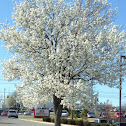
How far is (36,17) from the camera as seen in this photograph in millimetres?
17469

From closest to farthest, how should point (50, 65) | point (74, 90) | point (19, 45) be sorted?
point (74, 90) < point (50, 65) < point (19, 45)

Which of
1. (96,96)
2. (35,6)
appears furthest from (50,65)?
(35,6)

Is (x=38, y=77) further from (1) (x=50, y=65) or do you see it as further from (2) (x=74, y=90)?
(2) (x=74, y=90)

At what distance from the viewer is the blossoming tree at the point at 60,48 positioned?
51.8 feet

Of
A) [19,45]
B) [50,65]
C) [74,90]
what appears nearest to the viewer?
[74,90]

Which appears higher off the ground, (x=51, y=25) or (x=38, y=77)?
(x=51, y=25)

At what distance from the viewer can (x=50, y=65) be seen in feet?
53.2

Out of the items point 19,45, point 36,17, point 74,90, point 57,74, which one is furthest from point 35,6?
point 74,90

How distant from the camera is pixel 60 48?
16.3m

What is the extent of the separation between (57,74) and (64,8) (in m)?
4.56

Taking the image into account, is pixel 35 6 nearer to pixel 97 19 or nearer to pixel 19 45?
pixel 19 45

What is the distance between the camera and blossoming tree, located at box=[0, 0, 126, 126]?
1577 cm

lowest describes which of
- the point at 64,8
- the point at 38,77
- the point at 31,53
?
the point at 38,77

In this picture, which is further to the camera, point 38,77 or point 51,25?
point 51,25
